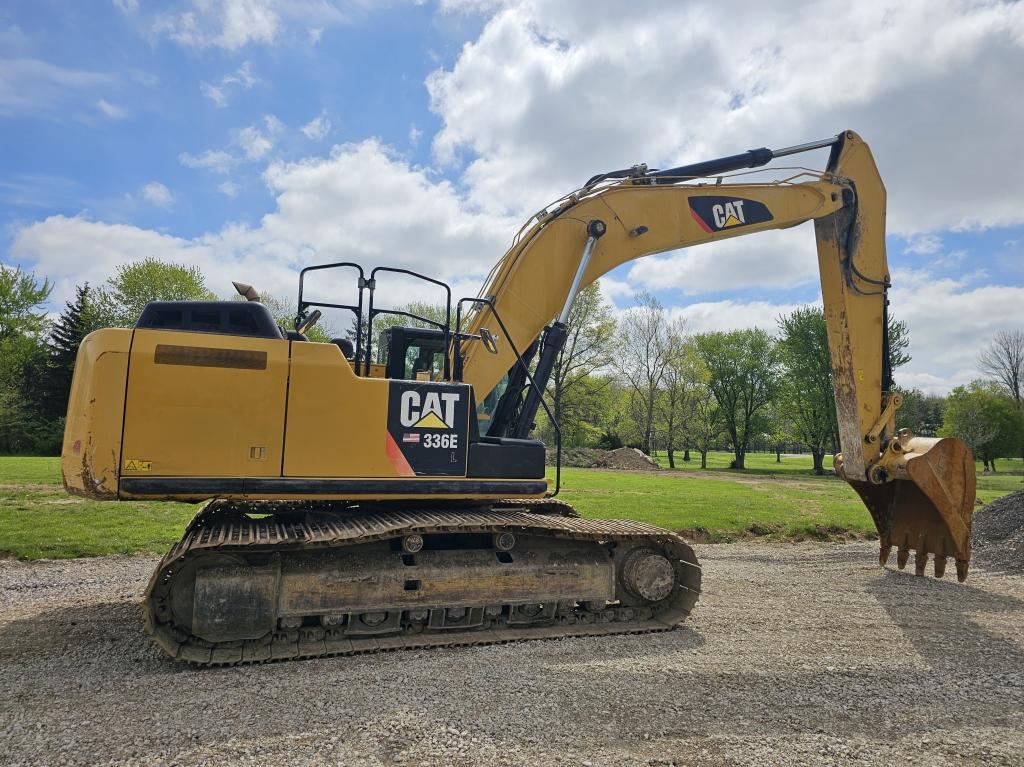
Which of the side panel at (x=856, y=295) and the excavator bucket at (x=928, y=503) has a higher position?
the side panel at (x=856, y=295)

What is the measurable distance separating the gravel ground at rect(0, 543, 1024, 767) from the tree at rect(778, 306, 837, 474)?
143 feet

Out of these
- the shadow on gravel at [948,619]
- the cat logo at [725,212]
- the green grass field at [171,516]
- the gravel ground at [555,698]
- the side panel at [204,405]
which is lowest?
the gravel ground at [555,698]

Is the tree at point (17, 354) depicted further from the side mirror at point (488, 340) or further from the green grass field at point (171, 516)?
the side mirror at point (488, 340)

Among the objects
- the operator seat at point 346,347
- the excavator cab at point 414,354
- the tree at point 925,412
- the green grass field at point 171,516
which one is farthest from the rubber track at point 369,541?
the tree at point 925,412

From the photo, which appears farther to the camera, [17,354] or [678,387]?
[678,387]

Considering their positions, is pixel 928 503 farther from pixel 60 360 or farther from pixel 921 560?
pixel 60 360

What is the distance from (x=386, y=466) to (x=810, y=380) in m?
47.6

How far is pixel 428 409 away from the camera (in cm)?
582

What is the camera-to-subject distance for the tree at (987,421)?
44906mm

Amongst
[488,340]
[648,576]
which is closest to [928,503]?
[648,576]

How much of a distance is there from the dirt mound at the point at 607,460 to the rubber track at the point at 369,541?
1206 inches

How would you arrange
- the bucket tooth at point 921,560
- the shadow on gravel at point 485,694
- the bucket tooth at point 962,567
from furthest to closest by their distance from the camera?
1. the bucket tooth at point 921,560
2. the bucket tooth at point 962,567
3. the shadow on gravel at point 485,694

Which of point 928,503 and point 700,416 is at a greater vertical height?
point 700,416

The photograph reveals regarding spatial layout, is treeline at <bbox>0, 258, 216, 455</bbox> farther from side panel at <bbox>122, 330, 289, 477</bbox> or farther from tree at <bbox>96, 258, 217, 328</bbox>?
side panel at <bbox>122, 330, 289, 477</bbox>
